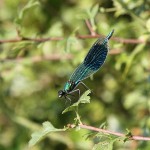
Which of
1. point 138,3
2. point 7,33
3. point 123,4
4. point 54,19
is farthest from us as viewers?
point 54,19

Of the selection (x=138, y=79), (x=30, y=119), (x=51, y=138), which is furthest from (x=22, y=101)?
(x=138, y=79)

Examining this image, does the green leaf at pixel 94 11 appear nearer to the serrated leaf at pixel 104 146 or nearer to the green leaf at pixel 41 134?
the green leaf at pixel 41 134

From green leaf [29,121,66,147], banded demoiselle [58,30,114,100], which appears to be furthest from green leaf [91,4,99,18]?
green leaf [29,121,66,147]

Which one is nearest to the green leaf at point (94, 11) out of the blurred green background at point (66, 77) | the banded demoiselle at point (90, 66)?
the blurred green background at point (66, 77)

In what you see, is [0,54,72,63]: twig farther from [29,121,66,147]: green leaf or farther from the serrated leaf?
the serrated leaf

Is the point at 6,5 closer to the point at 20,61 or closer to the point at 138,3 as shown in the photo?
the point at 20,61
